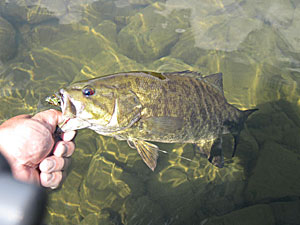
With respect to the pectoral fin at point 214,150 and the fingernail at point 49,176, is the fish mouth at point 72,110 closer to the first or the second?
the fingernail at point 49,176

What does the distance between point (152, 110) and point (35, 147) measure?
5.02 ft

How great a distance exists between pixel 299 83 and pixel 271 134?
145cm

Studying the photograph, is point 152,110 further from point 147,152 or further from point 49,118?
point 49,118

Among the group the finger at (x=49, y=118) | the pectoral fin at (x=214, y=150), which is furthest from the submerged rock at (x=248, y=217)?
the finger at (x=49, y=118)

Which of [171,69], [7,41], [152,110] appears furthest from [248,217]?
[7,41]

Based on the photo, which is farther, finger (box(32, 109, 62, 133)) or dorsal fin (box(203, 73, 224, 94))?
dorsal fin (box(203, 73, 224, 94))

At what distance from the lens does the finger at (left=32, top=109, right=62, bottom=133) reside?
292 centimetres

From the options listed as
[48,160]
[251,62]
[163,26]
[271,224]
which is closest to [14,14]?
[163,26]

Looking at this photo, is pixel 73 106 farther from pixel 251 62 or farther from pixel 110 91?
pixel 251 62

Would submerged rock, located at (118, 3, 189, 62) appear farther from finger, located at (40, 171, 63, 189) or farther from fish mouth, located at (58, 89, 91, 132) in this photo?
finger, located at (40, 171, 63, 189)

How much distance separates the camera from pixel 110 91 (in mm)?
2717

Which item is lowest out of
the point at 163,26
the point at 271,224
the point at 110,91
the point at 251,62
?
the point at 271,224

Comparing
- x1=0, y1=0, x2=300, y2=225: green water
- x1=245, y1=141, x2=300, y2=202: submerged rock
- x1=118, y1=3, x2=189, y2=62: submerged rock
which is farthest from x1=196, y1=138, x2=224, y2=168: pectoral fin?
x1=118, y1=3, x2=189, y2=62: submerged rock

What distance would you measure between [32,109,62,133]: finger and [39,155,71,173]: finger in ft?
1.24
